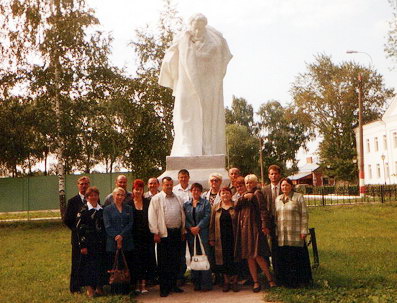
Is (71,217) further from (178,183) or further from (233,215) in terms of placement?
(233,215)

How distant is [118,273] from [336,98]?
1504 inches

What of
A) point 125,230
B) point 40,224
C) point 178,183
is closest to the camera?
point 125,230

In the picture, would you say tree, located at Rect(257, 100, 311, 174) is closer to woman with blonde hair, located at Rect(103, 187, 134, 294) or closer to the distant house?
the distant house

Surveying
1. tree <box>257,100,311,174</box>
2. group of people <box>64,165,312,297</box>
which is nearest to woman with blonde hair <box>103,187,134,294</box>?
group of people <box>64,165,312,297</box>

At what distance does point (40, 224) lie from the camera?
18.1m

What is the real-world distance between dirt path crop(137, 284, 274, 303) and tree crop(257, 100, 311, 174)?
1718 inches

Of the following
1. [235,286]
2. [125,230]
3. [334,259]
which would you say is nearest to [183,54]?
[125,230]

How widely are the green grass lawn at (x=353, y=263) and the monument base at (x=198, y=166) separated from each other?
2047 mm

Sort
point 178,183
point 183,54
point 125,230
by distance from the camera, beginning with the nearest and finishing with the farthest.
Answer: point 125,230
point 178,183
point 183,54

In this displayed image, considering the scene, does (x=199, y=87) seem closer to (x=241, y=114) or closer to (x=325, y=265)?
(x=325, y=265)

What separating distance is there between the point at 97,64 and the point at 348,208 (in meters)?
11.8

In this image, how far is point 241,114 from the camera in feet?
166

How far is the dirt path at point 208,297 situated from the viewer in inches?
211

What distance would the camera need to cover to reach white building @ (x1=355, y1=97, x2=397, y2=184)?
3838 centimetres
